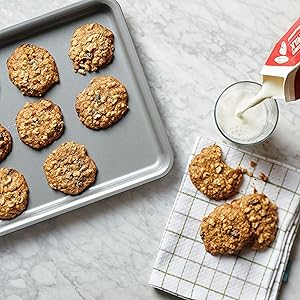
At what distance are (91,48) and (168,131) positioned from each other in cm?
25

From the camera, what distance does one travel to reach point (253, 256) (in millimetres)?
1373

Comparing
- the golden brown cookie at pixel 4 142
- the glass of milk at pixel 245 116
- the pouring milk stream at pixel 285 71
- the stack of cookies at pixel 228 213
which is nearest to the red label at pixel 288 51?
the pouring milk stream at pixel 285 71

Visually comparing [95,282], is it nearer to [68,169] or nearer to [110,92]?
[68,169]

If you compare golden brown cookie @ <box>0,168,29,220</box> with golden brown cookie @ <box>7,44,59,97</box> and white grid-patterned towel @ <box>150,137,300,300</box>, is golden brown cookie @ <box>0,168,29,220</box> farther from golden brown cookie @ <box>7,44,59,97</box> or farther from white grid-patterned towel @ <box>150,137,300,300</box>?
white grid-patterned towel @ <box>150,137,300,300</box>

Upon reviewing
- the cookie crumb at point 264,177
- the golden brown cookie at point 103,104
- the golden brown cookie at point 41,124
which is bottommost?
the golden brown cookie at point 41,124

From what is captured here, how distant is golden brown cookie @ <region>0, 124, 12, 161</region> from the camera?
1393 mm

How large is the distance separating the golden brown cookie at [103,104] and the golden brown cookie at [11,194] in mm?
206

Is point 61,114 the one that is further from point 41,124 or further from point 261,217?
point 261,217

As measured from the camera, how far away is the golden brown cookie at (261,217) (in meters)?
1.34

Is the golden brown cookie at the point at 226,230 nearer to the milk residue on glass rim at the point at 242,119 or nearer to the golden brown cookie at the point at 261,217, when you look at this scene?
the golden brown cookie at the point at 261,217

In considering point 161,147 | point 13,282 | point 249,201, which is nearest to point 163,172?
point 161,147

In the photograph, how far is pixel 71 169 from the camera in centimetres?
139

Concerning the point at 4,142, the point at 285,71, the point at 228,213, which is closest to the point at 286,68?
the point at 285,71

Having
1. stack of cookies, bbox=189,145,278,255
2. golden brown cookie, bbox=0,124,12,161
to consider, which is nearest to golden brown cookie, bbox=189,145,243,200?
stack of cookies, bbox=189,145,278,255
